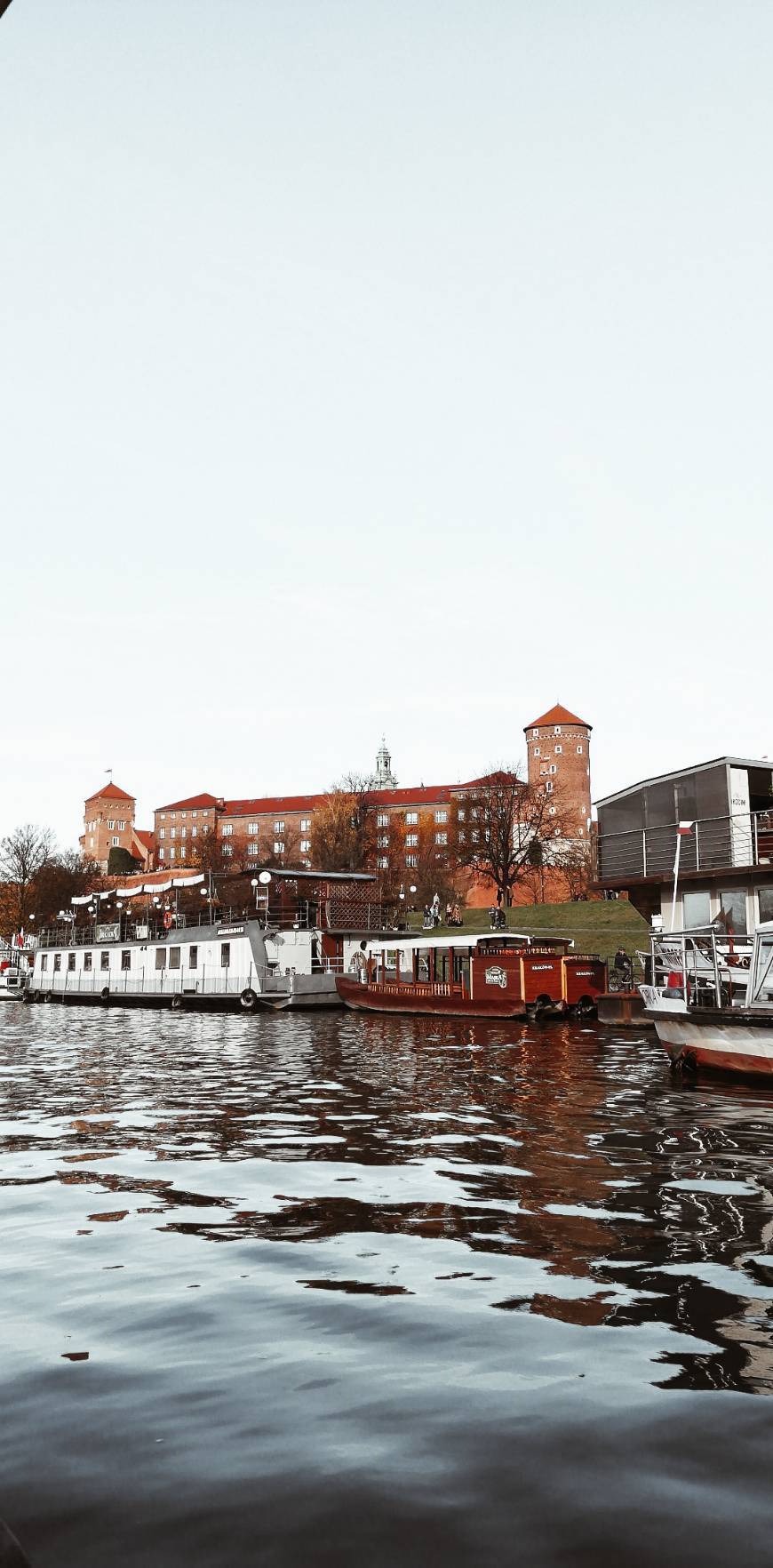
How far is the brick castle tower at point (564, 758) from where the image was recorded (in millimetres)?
145625

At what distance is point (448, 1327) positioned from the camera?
6125 mm

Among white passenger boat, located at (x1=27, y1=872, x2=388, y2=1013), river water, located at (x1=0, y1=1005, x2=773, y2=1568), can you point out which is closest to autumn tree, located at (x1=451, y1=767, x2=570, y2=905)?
white passenger boat, located at (x1=27, y1=872, x2=388, y2=1013)

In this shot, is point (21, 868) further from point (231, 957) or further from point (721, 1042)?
point (721, 1042)

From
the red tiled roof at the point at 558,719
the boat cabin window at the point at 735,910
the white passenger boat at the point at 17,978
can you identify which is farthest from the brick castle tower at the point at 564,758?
the boat cabin window at the point at 735,910

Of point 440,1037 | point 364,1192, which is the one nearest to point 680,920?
point 440,1037

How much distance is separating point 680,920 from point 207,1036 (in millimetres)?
18045

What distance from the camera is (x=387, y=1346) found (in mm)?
5816

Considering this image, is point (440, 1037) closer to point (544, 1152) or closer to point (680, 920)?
point (680, 920)

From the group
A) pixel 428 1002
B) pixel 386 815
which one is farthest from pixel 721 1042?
pixel 386 815

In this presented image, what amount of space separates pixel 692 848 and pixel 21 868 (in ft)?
284

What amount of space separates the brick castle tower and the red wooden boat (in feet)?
333

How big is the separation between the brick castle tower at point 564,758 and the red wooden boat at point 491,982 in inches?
3998

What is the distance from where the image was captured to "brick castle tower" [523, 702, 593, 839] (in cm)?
14562

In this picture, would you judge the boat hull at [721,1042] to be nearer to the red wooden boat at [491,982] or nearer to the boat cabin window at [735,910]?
the boat cabin window at [735,910]
